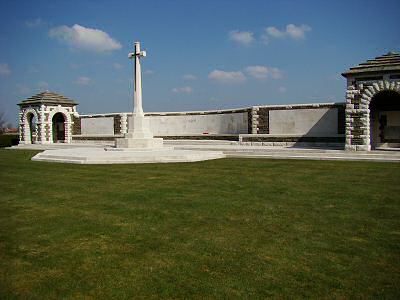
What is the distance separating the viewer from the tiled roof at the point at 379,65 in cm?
1817

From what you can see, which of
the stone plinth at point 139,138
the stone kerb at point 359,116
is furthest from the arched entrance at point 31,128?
the stone kerb at point 359,116

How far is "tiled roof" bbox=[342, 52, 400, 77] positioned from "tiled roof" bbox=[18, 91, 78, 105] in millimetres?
27311

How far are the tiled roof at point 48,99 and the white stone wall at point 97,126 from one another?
2.50m

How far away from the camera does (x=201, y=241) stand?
4.96 meters

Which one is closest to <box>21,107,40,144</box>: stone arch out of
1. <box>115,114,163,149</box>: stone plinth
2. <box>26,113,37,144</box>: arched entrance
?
<box>26,113,37,144</box>: arched entrance

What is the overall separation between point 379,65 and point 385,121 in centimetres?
437

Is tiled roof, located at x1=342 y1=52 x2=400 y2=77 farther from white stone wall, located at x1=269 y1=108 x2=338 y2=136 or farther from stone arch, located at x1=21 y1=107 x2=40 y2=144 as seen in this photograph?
stone arch, located at x1=21 y1=107 x2=40 y2=144

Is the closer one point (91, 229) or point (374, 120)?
point (91, 229)

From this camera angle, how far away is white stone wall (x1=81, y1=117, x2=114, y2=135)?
3584cm

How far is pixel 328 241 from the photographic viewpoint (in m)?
4.91

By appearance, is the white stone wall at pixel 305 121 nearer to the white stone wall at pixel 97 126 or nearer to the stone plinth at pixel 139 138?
the stone plinth at pixel 139 138

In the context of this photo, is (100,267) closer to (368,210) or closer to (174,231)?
(174,231)

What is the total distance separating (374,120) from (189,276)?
20978mm

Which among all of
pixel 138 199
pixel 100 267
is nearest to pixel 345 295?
pixel 100 267
